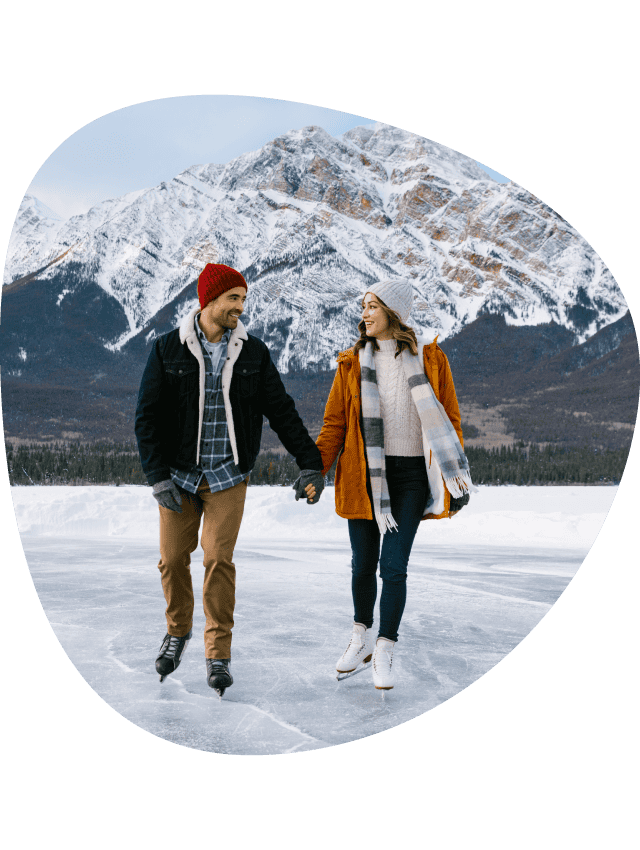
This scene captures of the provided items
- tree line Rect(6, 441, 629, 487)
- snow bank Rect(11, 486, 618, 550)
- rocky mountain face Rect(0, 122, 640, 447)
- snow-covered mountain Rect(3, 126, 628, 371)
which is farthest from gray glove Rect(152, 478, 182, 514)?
tree line Rect(6, 441, 629, 487)

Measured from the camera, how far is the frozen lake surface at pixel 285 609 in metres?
2.80

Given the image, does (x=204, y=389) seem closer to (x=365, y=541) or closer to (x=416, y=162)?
(x=365, y=541)

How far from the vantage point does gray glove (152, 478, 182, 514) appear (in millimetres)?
2684

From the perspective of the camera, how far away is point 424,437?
276cm

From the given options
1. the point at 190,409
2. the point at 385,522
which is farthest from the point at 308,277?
the point at 385,522

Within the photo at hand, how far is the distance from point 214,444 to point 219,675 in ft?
2.97

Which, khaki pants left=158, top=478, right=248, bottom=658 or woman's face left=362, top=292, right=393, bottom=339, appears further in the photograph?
woman's face left=362, top=292, right=393, bottom=339

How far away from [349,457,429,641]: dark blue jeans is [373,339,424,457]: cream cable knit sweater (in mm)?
44

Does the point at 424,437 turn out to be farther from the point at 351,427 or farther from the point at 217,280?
the point at 217,280

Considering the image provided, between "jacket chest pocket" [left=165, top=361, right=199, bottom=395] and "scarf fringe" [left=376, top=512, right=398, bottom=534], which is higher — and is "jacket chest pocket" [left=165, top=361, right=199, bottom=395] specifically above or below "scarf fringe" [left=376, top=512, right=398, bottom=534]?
above

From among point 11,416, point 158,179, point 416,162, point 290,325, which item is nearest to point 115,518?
point 11,416

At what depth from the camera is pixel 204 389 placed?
8.96 ft

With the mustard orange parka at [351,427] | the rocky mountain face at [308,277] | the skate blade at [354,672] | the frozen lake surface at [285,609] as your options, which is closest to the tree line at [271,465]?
the rocky mountain face at [308,277]

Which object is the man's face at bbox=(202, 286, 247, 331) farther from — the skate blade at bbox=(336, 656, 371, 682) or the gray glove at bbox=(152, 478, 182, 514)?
the skate blade at bbox=(336, 656, 371, 682)
